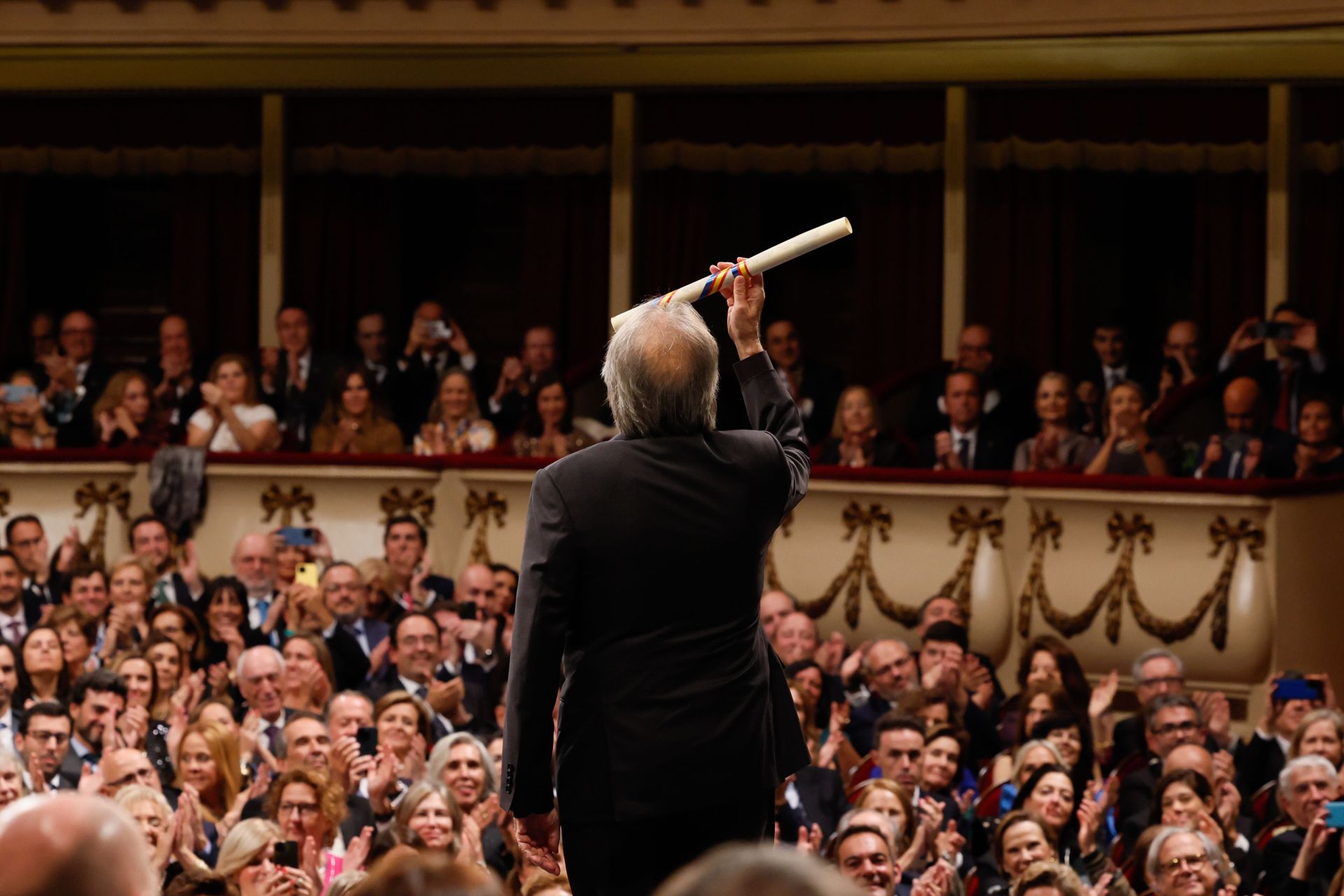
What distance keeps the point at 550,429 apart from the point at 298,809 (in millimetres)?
3672

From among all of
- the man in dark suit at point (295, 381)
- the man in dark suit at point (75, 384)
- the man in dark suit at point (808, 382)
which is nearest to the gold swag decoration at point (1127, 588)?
the man in dark suit at point (808, 382)

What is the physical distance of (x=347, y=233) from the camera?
12031 mm

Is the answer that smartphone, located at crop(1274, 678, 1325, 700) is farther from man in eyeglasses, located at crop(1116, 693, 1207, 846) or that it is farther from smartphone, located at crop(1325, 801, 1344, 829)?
smartphone, located at crop(1325, 801, 1344, 829)

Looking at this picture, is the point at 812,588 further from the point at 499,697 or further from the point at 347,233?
the point at 347,233

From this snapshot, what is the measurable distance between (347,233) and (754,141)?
244 centimetres

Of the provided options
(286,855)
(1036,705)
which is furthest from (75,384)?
(286,855)

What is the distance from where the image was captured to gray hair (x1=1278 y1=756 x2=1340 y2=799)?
19.8 feet

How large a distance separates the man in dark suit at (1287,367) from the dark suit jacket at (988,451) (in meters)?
1.08

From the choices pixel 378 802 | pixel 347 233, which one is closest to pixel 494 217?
pixel 347 233

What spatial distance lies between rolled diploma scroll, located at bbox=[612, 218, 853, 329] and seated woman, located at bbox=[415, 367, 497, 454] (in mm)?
6115

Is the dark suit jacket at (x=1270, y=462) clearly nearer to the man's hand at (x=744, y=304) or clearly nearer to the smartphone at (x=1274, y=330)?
the smartphone at (x=1274, y=330)

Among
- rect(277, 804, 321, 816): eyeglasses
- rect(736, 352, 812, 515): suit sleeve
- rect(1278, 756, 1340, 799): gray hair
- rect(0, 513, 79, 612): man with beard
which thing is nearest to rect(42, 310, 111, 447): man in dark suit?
rect(0, 513, 79, 612): man with beard

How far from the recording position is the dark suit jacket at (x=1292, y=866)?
5.61m

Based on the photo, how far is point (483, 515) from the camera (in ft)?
29.6
